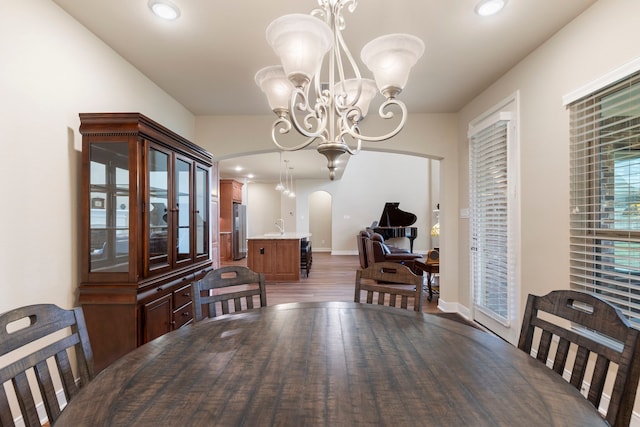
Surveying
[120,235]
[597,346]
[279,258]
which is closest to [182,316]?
[120,235]

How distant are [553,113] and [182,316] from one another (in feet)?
11.0

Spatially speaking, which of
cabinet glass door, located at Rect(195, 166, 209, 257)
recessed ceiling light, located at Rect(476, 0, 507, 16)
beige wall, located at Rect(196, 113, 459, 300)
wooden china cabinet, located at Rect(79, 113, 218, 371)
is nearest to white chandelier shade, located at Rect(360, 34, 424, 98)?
recessed ceiling light, located at Rect(476, 0, 507, 16)

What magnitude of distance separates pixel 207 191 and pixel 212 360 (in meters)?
2.51

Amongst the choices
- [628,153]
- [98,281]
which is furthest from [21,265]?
[628,153]

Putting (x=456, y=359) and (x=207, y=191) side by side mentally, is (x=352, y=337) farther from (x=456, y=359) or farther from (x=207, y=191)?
(x=207, y=191)

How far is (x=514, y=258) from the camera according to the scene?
283 centimetres

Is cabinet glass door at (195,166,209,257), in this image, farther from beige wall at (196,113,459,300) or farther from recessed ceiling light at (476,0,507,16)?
recessed ceiling light at (476,0,507,16)

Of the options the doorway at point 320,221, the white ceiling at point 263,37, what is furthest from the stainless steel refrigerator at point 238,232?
the white ceiling at point 263,37

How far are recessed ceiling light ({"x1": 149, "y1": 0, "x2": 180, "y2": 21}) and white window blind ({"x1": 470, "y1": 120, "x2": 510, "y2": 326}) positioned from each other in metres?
2.89

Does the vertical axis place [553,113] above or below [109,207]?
above

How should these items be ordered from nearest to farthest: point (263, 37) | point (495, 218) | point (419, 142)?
point (263, 37), point (495, 218), point (419, 142)

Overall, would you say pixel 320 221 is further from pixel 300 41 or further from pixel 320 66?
pixel 300 41

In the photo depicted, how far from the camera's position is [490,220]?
130 inches

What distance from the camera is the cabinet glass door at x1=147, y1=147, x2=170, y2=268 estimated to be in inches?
89.1
